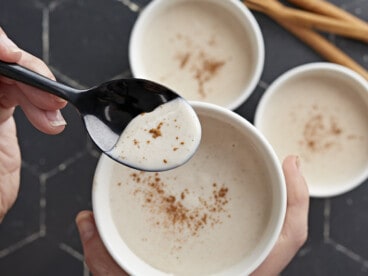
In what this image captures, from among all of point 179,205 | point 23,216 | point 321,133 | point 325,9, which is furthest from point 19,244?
point 325,9

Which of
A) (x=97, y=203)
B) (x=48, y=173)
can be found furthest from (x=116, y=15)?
(x=97, y=203)

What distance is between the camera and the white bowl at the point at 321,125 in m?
1.02

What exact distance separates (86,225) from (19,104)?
0.18 meters

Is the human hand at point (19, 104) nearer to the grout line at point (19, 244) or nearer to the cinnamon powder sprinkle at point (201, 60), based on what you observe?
the grout line at point (19, 244)

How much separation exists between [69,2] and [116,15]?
8 cm

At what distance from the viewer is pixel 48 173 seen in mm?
1062

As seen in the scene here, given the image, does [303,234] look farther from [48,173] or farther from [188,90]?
[48,173]

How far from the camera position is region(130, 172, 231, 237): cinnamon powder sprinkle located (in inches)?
30.7

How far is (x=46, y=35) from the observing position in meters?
1.06

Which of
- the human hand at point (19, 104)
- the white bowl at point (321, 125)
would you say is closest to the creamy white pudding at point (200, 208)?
the human hand at point (19, 104)

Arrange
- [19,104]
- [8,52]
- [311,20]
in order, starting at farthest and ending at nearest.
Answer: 1. [311,20]
2. [19,104]
3. [8,52]

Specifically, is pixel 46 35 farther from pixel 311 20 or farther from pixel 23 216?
pixel 311 20

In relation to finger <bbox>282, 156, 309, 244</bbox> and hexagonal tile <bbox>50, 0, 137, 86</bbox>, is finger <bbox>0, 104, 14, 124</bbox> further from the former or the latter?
finger <bbox>282, 156, 309, 244</bbox>

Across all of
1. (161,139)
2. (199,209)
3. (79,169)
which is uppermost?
(161,139)
